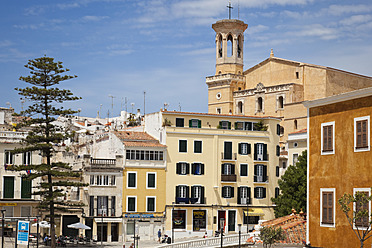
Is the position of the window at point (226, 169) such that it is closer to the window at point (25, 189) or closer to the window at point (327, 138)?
the window at point (25, 189)

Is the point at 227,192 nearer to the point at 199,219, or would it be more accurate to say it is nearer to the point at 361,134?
the point at 199,219

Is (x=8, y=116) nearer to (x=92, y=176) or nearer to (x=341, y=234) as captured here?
(x=92, y=176)

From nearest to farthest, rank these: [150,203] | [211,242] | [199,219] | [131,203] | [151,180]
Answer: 1. [211,242]
2. [131,203]
3. [150,203]
4. [151,180]
5. [199,219]

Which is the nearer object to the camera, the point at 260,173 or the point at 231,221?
the point at 231,221

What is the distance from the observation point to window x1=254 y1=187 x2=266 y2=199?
68.6 meters

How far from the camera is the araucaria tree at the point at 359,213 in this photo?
29.9m

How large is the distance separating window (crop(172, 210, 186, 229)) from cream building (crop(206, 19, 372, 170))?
22.8m

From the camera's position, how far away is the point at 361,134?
33.1 meters

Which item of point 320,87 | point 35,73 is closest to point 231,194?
point 35,73

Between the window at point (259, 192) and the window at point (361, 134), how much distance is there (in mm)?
35771

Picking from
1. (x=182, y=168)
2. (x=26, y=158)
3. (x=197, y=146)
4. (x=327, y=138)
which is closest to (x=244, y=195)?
(x=197, y=146)

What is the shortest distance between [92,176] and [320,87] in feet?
130

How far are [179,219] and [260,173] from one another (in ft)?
32.1

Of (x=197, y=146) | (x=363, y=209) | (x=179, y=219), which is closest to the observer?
(x=363, y=209)
